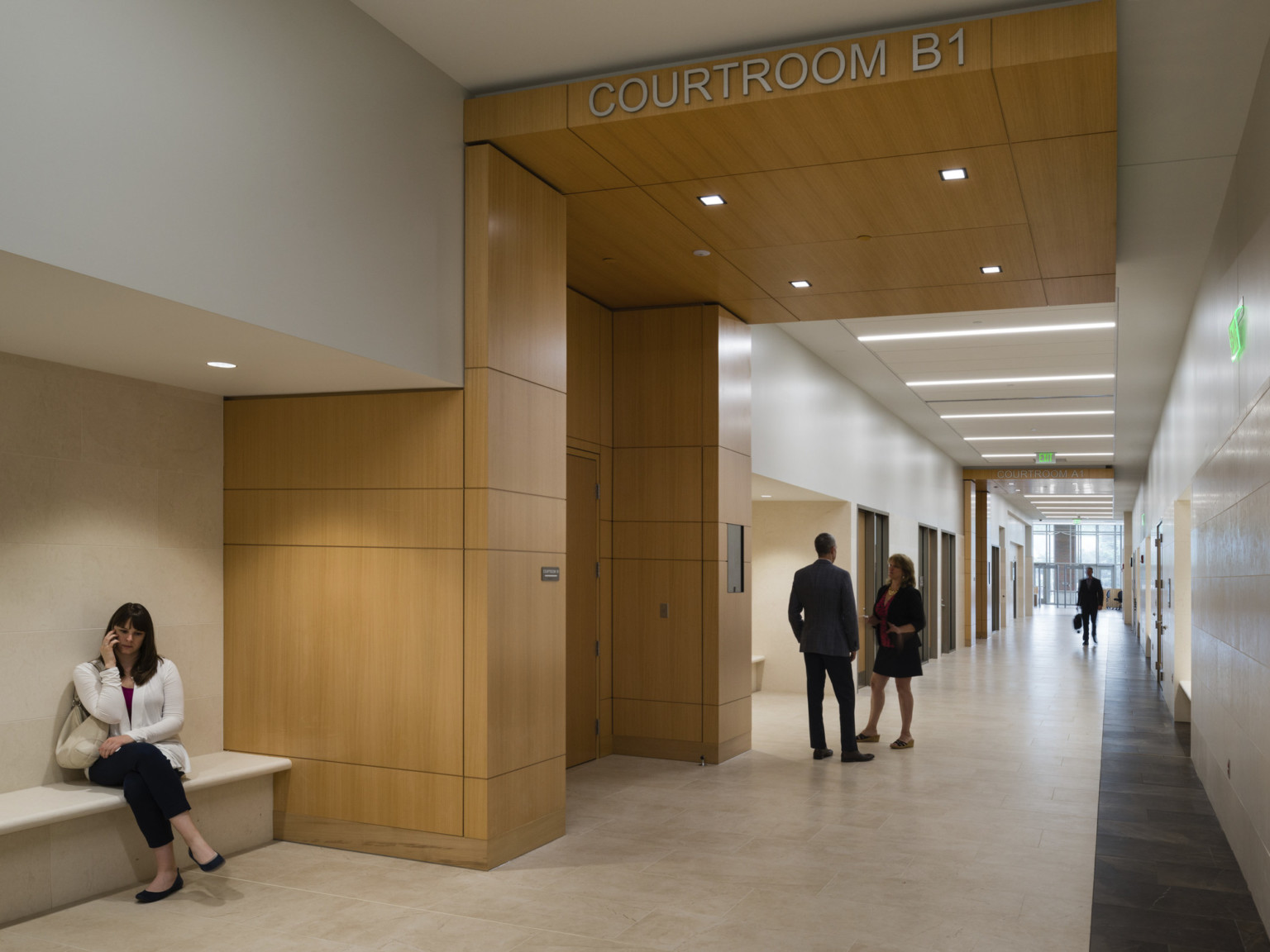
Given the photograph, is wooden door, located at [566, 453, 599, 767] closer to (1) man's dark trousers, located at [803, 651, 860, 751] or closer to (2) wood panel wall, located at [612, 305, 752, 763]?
(2) wood panel wall, located at [612, 305, 752, 763]

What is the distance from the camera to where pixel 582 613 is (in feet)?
28.5

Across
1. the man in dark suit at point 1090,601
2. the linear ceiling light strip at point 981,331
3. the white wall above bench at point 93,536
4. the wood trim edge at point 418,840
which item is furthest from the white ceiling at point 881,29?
the man in dark suit at point 1090,601

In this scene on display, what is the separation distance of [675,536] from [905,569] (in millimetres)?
2318

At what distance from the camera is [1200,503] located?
8164 millimetres

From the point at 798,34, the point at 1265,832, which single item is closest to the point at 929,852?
the point at 1265,832

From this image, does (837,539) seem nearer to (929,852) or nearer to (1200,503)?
(1200,503)

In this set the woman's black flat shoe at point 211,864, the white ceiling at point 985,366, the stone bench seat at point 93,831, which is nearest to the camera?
the stone bench seat at point 93,831

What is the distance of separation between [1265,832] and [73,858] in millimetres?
5641

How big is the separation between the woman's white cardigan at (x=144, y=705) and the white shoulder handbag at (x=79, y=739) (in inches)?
1.8

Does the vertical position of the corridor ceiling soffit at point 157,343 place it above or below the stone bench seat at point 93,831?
above

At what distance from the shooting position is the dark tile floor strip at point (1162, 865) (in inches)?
189

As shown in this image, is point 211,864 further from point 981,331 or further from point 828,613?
point 981,331

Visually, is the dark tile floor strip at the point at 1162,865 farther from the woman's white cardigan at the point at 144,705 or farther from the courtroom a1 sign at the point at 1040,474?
the courtroom a1 sign at the point at 1040,474

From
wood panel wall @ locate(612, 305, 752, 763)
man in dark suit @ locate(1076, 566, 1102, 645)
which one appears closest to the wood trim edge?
wood panel wall @ locate(612, 305, 752, 763)
